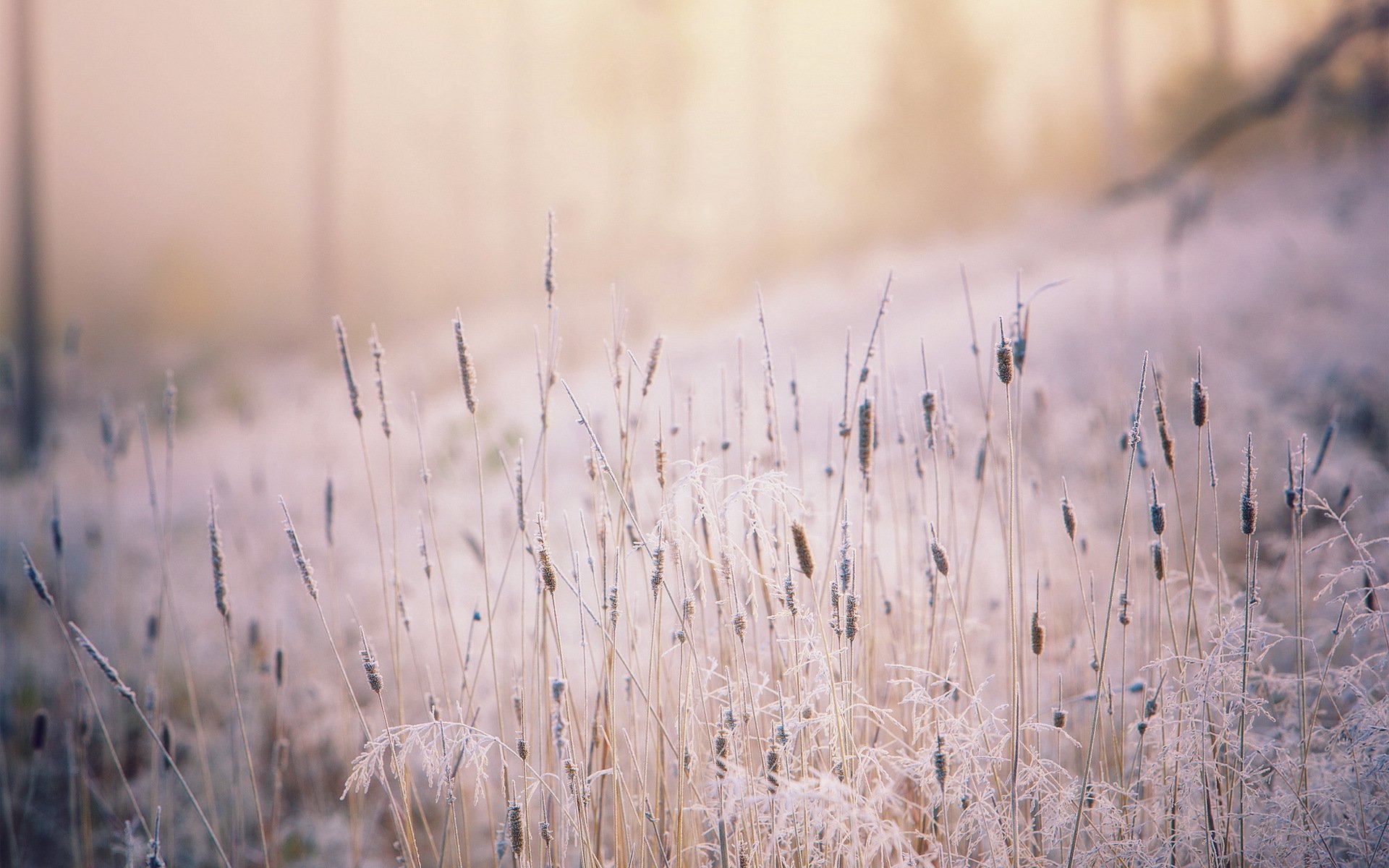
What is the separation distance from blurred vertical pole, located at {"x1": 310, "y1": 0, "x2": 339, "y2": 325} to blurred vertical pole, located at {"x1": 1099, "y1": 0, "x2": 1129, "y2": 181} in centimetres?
531

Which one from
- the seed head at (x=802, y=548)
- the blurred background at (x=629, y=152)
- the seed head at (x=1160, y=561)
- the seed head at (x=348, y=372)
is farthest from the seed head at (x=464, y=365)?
the blurred background at (x=629, y=152)

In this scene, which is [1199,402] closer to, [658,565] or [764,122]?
[658,565]

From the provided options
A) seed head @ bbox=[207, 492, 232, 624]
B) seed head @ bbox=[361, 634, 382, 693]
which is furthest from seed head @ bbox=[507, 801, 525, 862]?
seed head @ bbox=[207, 492, 232, 624]

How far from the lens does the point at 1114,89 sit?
5.16 metres

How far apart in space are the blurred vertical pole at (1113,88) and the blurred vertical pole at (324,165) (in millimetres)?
5305

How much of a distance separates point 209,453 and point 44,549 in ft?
4.27

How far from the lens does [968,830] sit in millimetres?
808

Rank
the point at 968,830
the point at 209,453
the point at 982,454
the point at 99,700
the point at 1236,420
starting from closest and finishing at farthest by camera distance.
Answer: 1. the point at 968,830
2. the point at 982,454
3. the point at 99,700
4. the point at 1236,420
5. the point at 209,453

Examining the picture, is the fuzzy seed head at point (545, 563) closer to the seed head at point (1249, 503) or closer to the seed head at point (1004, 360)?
the seed head at point (1004, 360)

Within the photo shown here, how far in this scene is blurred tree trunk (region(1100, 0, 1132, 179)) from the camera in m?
5.07

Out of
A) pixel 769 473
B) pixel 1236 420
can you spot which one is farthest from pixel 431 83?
pixel 769 473

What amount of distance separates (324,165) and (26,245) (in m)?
1.89

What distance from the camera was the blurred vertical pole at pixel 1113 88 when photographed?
5066 millimetres

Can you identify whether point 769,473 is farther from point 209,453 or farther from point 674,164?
point 674,164
